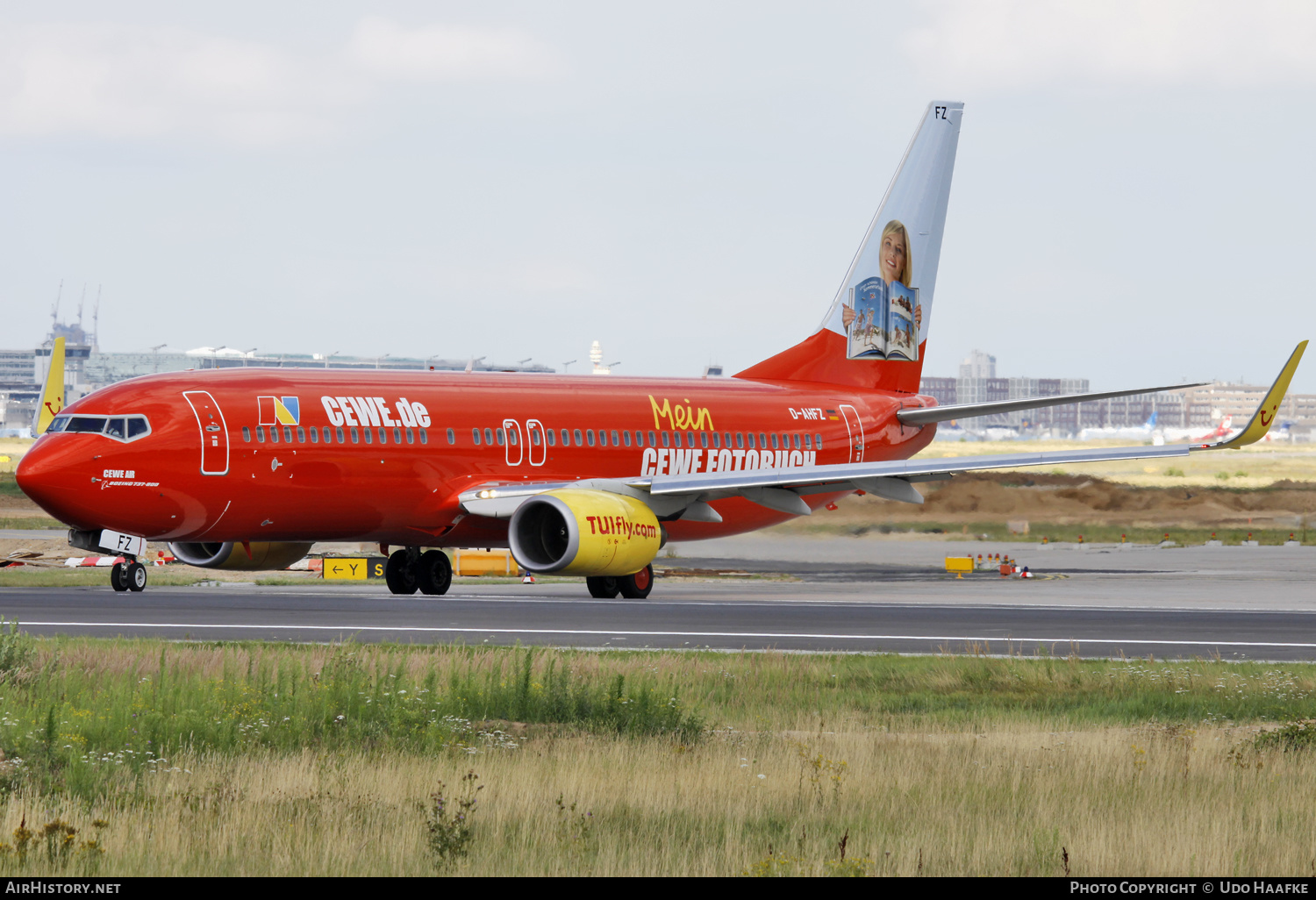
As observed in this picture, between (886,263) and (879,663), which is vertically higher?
(886,263)

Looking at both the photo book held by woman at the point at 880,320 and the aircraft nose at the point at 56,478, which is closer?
the aircraft nose at the point at 56,478

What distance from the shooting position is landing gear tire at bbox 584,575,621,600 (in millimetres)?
34094

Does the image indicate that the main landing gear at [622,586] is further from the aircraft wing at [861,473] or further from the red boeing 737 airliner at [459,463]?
the aircraft wing at [861,473]

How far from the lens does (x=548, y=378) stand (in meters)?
36.0

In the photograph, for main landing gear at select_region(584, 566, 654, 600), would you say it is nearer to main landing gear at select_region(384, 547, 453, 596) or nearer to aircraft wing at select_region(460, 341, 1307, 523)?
aircraft wing at select_region(460, 341, 1307, 523)

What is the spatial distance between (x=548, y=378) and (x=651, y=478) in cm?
395

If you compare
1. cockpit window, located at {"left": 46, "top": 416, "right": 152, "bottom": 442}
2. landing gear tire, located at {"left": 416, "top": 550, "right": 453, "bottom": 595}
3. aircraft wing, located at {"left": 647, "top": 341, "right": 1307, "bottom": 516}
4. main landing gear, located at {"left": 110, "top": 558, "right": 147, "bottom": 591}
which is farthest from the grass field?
landing gear tire, located at {"left": 416, "top": 550, "right": 453, "bottom": 595}

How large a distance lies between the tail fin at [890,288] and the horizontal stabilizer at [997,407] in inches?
58.7

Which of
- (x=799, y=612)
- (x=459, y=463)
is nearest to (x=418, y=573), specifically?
(x=459, y=463)

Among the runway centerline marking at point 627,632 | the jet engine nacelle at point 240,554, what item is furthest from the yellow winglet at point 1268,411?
the jet engine nacelle at point 240,554

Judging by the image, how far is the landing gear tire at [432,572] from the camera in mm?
35094

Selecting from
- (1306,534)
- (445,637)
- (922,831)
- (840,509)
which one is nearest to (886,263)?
(840,509)

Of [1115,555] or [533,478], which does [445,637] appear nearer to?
[533,478]

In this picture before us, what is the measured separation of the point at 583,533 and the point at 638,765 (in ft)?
55.8
